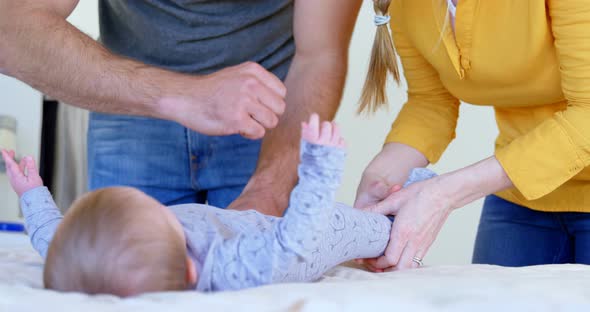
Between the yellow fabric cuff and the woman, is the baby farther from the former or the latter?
the yellow fabric cuff

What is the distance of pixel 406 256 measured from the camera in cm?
133

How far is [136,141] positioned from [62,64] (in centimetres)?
32

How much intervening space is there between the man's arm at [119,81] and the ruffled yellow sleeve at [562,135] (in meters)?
0.42

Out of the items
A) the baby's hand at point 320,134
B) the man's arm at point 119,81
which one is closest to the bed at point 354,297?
the baby's hand at point 320,134

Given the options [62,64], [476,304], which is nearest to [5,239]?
[62,64]

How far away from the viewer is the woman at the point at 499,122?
4.20 ft

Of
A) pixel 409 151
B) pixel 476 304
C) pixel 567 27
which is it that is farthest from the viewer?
A: pixel 409 151

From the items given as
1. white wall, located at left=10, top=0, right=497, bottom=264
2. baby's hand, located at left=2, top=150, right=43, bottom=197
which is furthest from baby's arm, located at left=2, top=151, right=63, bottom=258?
white wall, located at left=10, top=0, right=497, bottom=264

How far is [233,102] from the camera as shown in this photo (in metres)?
1.26

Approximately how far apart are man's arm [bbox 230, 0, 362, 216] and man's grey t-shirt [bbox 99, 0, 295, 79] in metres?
0.09

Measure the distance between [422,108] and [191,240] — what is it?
0.77 m

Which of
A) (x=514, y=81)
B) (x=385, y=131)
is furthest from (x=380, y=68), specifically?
(x=385, y=131)

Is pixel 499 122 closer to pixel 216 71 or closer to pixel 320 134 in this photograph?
pixel 216 71

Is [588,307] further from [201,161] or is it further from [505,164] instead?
[201,161]
